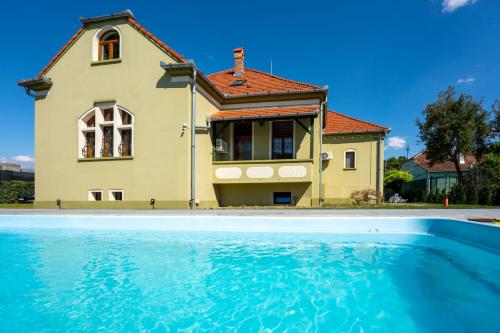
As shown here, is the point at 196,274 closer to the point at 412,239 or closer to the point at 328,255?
the point at 328,255

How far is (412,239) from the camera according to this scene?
19.9 ft

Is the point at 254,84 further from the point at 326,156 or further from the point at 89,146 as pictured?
the point at 89,146

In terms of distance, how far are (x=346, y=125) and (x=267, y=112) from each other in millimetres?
6616

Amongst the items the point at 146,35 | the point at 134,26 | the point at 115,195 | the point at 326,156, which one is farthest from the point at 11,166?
the point at 326,156

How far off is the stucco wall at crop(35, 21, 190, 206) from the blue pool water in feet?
16.8

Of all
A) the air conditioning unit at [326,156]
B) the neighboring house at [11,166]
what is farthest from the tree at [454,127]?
the neighboring house at [11,166]

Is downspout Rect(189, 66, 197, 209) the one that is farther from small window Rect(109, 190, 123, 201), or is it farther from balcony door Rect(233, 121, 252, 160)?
small window Rect(109, 190, 123, 201)

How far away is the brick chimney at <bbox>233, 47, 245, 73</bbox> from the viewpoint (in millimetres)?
17141

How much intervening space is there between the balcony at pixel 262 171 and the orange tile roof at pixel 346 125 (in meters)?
5.22

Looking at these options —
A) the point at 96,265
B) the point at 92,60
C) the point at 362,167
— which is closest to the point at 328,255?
the point at 96,265

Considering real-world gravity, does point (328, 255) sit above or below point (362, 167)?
below

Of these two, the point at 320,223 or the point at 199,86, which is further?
the point at 199,86

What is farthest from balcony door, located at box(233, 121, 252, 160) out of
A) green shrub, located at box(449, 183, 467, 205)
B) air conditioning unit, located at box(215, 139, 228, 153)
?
green shrub, located at box(449, 183, 467, 205)

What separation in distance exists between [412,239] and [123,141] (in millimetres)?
11628
